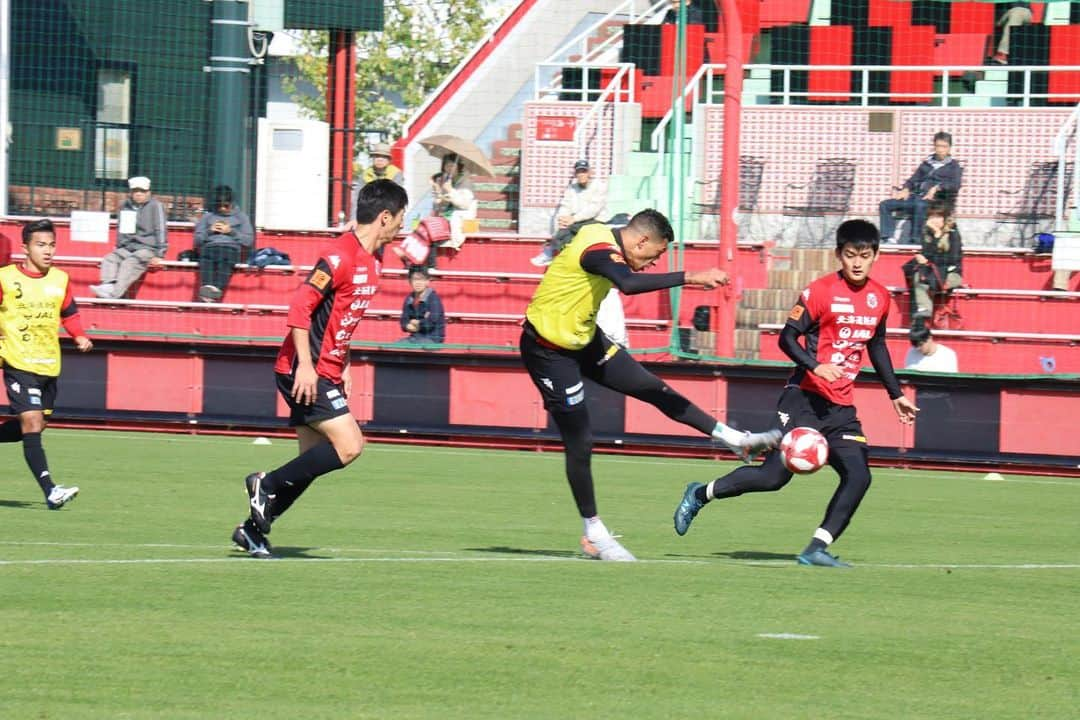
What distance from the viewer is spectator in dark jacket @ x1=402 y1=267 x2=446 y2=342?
2073 centimetres

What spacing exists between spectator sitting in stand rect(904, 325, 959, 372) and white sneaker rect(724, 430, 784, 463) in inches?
380

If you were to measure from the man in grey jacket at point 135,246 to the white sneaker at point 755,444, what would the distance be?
47.3 ft

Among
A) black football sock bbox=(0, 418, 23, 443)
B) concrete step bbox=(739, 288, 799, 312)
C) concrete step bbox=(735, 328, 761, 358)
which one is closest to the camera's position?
black football sock bbox=(0, 418, 23, 443)

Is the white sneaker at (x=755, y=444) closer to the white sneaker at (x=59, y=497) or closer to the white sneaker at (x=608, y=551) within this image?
the white sneaker at (x=608, y=551)

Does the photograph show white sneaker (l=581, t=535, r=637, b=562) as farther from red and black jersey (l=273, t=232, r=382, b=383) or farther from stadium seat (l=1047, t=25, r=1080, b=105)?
stadium seat (l=1047, t=25, r=1080, b=105)

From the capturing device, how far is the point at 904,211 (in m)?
22.7

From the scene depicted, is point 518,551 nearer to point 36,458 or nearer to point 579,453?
point 579,453

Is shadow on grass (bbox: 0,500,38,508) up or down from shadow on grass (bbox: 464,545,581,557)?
down

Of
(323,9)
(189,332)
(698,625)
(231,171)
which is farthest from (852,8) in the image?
(698,625)

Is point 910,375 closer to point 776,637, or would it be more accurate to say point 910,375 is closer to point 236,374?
point 236,374

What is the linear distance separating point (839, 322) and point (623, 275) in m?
1.53

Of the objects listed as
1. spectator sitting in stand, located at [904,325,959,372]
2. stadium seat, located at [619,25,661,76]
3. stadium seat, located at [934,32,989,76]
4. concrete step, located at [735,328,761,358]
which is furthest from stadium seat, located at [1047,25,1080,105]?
concrete step, located at [735,328,761,358]

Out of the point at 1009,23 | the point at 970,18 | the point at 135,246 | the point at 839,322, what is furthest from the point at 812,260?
the point at 839,322

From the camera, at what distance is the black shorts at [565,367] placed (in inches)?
389
